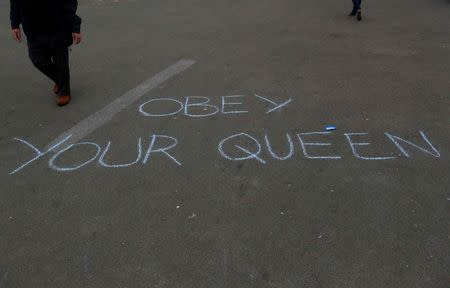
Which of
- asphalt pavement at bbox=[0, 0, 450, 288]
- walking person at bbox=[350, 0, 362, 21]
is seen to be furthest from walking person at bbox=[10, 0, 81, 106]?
walking person at bbox=[350, 0, 362, 21]

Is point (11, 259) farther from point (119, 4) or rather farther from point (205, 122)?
Answer: point (119, 4)

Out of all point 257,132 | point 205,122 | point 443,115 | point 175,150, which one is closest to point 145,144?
point 175,150

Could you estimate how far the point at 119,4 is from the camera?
9.94 meters

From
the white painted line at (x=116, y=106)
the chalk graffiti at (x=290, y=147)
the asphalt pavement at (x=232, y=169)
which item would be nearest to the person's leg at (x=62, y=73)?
the asphalt pavement at (x=232, y=169)

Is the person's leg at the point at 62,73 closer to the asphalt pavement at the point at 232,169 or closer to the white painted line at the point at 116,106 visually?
the asphalt pavement at the point at 232,169

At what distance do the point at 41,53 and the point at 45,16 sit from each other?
15.1 inches

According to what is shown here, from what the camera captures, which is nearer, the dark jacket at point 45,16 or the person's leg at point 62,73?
the dark jacket at point 45,16

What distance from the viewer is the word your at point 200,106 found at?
14.2ft

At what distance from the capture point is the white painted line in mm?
3998

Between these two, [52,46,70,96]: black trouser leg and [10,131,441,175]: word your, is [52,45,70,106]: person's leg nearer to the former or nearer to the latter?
[52,46,70,96]: black trouser leg

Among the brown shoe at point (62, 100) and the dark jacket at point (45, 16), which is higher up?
the dark jacket at point (45, 16)

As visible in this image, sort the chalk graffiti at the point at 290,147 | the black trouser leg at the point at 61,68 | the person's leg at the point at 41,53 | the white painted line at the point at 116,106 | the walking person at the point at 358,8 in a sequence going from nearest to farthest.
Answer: the chalk graffiti at the point at 290,147, the white painted line at the point at 116,106, the person's leg at the point at 41,53, the black trouser leg at the point at 61,68, the walking person at the point at 358,8

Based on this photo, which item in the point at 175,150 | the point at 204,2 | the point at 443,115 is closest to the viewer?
the point at 175,150

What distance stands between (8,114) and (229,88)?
7.79ft
